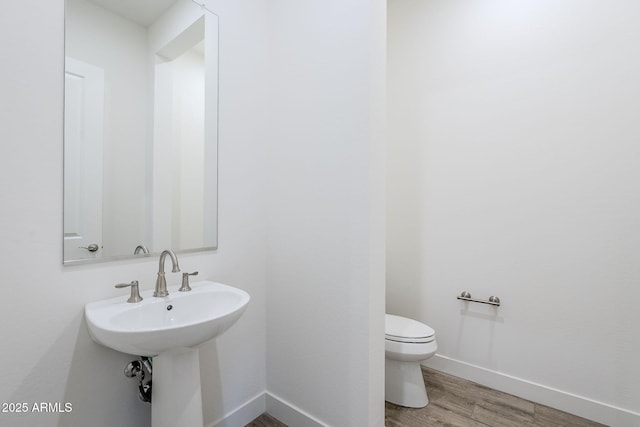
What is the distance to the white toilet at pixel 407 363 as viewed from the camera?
1552 mm

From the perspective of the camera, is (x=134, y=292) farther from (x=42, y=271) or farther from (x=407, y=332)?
(x=407, y=332)

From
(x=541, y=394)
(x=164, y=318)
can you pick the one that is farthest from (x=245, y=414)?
(x=541, y=394)

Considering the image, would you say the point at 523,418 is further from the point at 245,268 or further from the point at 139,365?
the point at 139,365

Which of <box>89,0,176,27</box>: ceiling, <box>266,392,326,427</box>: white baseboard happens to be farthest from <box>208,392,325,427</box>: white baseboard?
<box>89,0,176,27</box>: ceiling

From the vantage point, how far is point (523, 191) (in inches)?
66.5

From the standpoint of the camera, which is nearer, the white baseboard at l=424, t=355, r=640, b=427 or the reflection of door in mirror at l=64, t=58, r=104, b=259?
the reflection of door in mirror at l=64, t=58, r=104, b=259

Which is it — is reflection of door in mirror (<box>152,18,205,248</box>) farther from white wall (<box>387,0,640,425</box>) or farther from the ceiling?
white wall (<box>387,0,640,425</box>)

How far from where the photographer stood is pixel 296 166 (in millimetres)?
1467

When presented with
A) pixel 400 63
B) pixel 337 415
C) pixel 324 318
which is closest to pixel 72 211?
pixel 324 318

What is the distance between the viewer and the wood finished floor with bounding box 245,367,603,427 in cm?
146

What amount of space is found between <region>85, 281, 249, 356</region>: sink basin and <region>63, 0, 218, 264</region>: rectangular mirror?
21 cm

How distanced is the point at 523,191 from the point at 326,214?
4.11ft

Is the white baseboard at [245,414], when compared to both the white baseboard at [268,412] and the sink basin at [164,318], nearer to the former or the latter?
the white baseboard at [268,412]

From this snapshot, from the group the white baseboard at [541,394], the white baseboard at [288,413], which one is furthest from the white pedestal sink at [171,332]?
the white baseboard at [541,394]
